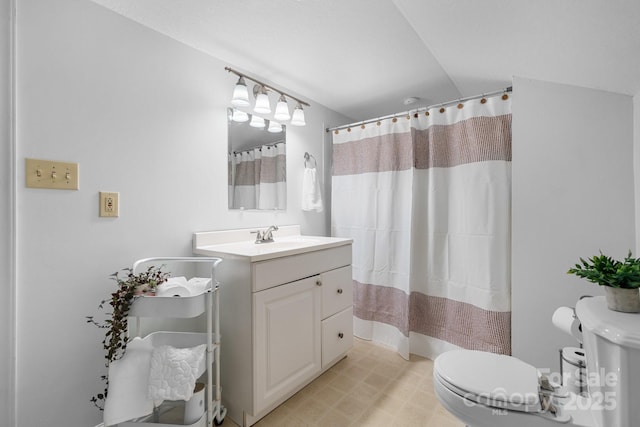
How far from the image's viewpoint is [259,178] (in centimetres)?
202

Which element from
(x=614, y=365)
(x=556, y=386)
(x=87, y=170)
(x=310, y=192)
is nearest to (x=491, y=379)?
(x=556, y=386)

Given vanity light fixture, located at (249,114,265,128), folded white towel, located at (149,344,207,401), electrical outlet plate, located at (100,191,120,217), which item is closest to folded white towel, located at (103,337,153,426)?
folded white towel, located at (149,344,207,401)

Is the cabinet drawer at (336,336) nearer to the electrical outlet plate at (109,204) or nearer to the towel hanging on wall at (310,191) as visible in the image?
the towel hanging on wall at (310,191)

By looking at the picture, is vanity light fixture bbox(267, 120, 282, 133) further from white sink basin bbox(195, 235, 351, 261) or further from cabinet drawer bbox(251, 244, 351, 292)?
cabinet drawer bbox(251, 244, 351, 292)

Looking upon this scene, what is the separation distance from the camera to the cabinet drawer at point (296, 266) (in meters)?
1.35

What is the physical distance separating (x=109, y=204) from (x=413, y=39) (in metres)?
1.84

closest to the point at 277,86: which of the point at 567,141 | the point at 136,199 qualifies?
the point at 136,199

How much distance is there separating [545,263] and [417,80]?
4.89ft

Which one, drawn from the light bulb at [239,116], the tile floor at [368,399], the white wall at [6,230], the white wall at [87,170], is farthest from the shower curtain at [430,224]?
the white wall at [6,230]

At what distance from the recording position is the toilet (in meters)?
0.74

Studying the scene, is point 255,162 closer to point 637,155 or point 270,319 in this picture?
point 270,319

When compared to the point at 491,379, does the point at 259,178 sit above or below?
above

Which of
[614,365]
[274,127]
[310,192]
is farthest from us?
[310,192]

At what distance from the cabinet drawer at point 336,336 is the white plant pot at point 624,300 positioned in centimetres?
133
